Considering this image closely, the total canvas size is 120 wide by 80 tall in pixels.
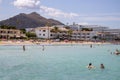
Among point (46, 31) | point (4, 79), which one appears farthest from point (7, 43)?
point (4, 79)

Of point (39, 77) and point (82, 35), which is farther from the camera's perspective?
point (82, 35)

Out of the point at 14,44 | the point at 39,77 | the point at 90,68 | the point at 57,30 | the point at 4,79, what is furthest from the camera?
the point at 57,30

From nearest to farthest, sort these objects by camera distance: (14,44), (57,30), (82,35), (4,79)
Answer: (4,79) < (14,44) < (57,30) < (82,35)

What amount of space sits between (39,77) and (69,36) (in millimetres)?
101142

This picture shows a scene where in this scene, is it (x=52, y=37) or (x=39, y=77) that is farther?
(x=52, y=37)

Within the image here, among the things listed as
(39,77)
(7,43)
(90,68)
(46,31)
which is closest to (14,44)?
(7,43)

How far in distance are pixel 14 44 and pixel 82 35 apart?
56772 mm

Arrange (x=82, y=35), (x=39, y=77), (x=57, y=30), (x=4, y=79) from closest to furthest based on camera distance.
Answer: (x=4, y=79), (x=39, y=77), (x=57, y=30), (x=82, y=35)

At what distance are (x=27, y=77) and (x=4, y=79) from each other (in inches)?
79.9

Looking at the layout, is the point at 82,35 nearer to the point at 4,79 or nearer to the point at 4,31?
the point at 4,31

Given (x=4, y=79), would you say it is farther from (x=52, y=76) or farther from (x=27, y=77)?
(x=52, y=76)

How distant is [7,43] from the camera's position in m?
79.4

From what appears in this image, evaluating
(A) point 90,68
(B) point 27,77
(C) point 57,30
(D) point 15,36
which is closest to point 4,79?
(B) point 27,77

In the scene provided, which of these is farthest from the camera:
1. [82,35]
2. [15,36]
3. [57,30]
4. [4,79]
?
[82,35]
